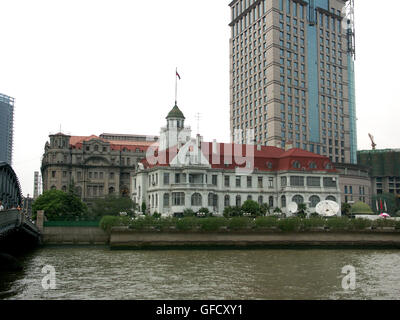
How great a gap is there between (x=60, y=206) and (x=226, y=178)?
105 feet

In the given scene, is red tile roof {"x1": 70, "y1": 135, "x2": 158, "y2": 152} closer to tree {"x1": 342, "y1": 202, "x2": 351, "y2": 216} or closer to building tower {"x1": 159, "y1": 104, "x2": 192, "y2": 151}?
building tower {"x1": 159, "y1": 104, "x2": 192, "y2": 151}

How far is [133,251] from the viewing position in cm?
6003

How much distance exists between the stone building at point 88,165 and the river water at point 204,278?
234 ft

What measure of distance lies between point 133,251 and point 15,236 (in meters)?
15.5

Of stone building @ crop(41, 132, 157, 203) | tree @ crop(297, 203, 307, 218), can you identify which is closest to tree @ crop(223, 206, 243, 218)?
tree @ crop(297, 203, 307, 218)

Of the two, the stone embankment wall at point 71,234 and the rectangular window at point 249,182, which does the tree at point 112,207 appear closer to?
the stone embankment wall at point 71,234

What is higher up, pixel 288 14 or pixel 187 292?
pixel 288 14

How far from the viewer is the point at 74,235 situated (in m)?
73.4

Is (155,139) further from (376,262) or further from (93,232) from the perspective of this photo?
(376,262)

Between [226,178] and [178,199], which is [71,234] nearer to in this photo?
[178,199]

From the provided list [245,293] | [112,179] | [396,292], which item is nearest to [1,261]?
[245,293]

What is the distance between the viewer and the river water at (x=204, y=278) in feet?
93.9
